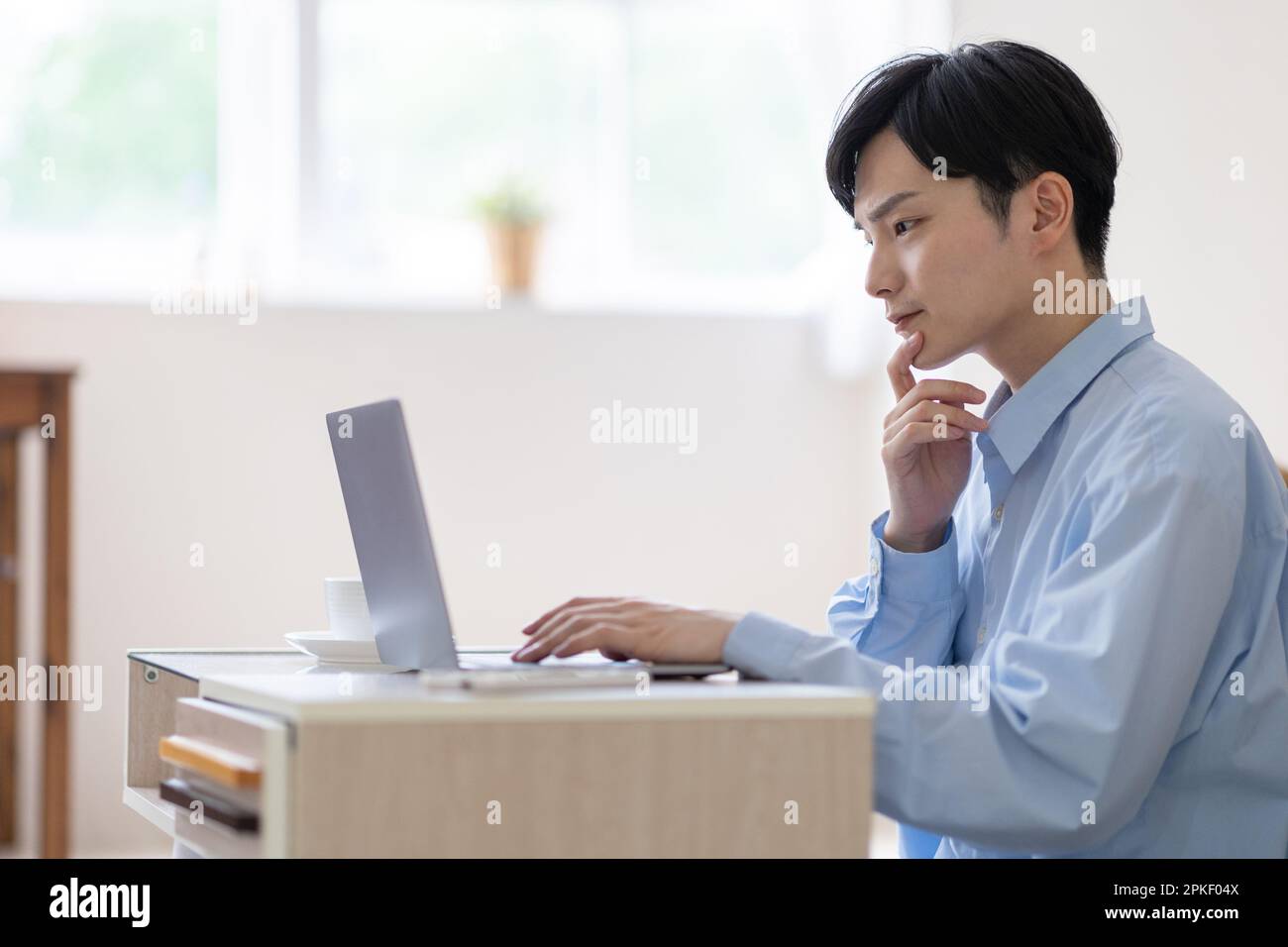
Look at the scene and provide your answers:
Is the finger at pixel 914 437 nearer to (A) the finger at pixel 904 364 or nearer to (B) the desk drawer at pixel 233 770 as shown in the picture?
(A) the finger at pixel 904 364

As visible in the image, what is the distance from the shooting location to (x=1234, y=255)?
2.41m

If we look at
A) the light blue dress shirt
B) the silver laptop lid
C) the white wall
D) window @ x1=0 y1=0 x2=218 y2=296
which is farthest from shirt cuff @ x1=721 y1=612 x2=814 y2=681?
window @ x1=0 y1=0 x2=218 y2=296

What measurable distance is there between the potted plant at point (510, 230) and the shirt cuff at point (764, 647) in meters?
2.61

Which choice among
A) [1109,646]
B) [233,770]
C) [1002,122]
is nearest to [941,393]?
[1002,122]

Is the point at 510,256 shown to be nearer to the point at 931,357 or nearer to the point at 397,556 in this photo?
the point at 931,357

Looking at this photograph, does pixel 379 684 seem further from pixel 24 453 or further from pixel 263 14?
pixel 263 14

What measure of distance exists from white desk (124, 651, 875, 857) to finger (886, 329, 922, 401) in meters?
0.56

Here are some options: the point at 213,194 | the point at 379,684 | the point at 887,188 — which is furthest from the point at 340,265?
the point at 379,684

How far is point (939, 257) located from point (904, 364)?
140 millimetres

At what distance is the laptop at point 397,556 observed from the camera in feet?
3.87

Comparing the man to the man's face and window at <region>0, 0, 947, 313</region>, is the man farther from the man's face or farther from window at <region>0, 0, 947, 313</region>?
window at <region>0, 0, 947, 313</region>

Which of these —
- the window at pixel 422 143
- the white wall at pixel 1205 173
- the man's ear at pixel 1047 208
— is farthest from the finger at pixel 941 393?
the window at pixel 422 143

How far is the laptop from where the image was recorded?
1.18m
